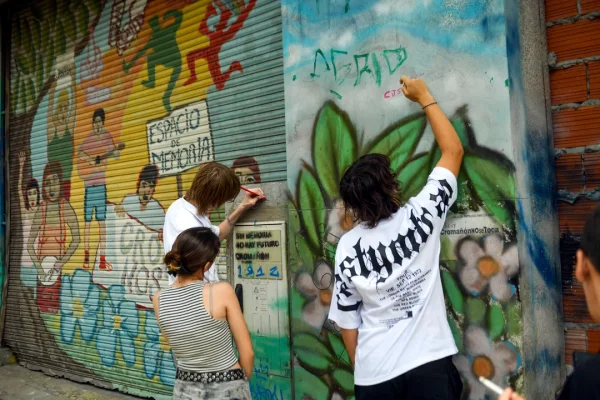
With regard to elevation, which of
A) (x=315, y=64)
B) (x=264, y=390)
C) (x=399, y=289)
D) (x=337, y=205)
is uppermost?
(x=315, y=64)

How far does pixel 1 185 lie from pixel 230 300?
6194 millimetres

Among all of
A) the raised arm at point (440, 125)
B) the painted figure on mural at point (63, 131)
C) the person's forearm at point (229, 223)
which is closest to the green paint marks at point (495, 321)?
the raised arm at point (440, 125)

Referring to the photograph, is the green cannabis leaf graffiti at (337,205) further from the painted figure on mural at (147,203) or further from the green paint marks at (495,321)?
the painted figure on mural at (147,203)

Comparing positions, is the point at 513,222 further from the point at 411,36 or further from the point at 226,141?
the point at 226,141

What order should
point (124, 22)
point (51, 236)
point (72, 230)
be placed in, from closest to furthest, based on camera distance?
point (124, 22)
point (72, 230)
point (51, 236)

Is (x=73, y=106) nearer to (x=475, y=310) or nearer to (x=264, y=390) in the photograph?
(x=264, y=390)

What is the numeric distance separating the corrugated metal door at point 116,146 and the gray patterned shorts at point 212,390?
1998 mm

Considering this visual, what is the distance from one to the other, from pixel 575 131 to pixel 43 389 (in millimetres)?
5872

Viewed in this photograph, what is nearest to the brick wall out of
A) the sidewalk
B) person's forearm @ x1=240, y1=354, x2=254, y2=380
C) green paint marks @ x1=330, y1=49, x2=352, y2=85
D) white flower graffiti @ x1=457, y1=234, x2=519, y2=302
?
white flower graffiti @ x1=457, y1=234, x2=519, y2=302

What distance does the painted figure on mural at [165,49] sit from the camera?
18.6 ft

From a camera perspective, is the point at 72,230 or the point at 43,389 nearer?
the point at 43,389

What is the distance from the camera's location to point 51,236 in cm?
723

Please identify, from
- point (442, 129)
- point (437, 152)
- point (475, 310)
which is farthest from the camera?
point (437, 152)

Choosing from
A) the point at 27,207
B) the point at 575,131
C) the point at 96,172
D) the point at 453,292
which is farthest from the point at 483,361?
the point at 27,207
